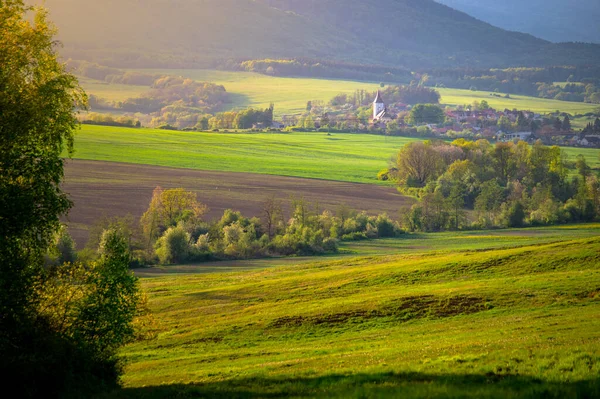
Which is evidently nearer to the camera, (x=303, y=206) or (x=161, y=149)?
(x=303, y=206)

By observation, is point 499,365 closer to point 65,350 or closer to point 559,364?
point 559,364

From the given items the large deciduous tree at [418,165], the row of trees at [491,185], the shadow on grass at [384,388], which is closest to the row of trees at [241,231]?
the row of trees at [491,185]

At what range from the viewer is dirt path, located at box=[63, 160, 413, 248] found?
97.8 metres

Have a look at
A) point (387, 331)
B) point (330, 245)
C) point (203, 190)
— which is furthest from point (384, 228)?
point (387, 331)

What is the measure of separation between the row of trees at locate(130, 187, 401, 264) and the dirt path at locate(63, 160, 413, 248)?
6103 millimetres

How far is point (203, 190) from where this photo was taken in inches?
4483

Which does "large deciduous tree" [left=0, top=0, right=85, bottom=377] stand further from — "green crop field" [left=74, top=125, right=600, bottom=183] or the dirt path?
"green crop field" [left=74, top=125, right=600, bottom=183]

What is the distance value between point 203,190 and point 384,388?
9865 centimetres

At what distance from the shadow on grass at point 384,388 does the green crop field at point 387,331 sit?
0.05 m

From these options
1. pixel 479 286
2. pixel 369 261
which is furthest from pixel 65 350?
pixel 369 261

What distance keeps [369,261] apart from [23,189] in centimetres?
4717

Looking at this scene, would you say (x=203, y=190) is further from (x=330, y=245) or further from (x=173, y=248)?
(x=173, y=248)

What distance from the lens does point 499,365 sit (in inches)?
746

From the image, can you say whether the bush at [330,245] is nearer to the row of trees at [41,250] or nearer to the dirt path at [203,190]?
the dirt path at [203,190]
